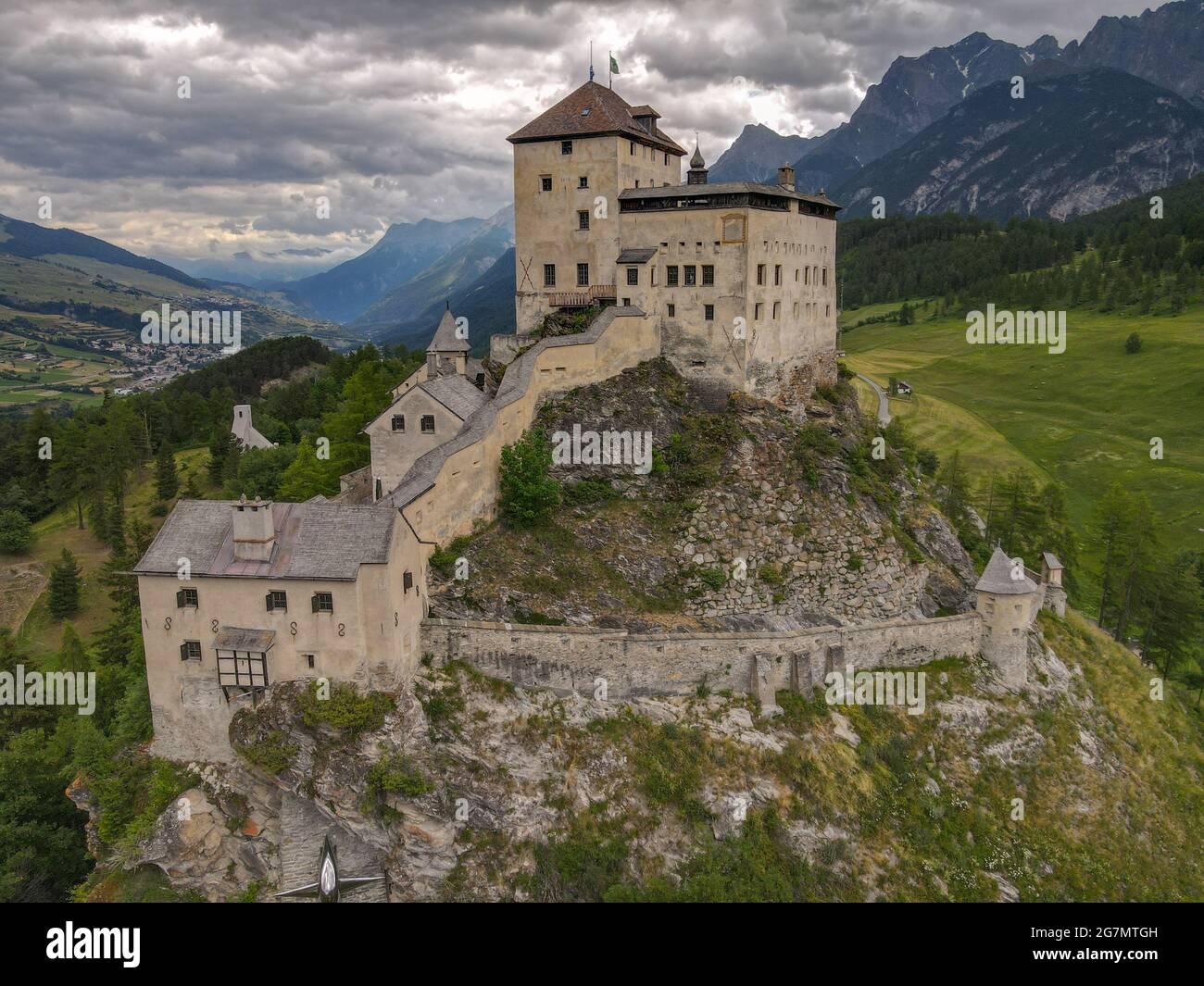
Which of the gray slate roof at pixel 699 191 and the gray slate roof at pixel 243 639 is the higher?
the gray slate roof at pixel 699 191

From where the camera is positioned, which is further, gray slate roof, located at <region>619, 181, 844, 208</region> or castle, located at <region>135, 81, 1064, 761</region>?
gray slate roof, located at <region>619, 181, 844, 208</region>

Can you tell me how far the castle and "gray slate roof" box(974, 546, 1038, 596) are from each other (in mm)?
81

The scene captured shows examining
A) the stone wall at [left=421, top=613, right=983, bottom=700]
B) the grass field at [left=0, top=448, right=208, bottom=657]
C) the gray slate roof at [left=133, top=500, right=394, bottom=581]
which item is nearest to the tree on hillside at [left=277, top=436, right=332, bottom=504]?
the gray slate roof at [left=133, top=500, right=394, bottom=581]

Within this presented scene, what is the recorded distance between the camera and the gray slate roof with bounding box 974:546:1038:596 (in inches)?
1932

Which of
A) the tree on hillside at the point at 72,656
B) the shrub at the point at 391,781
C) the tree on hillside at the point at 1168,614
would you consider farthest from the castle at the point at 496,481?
the tree on hillside at the point at 72,656

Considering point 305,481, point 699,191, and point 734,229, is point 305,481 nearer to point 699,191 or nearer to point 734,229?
point 699,191

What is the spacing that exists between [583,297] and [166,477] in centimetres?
5672

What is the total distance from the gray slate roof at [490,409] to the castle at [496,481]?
0.45 feet

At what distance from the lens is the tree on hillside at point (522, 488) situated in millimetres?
45938

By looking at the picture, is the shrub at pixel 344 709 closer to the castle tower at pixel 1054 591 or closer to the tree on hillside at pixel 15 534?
the castle tower at pixel 1054 591

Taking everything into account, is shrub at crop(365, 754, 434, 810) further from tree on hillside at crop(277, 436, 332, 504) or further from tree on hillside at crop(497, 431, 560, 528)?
tree on hillside at crop(277, 436, 332, 504)

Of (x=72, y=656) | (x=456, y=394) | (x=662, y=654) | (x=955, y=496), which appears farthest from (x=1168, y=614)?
(x=72, y=656)

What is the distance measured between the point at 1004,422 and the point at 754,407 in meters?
75.8

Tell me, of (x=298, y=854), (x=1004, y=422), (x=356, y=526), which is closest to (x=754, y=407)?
(x=356, y=526)
